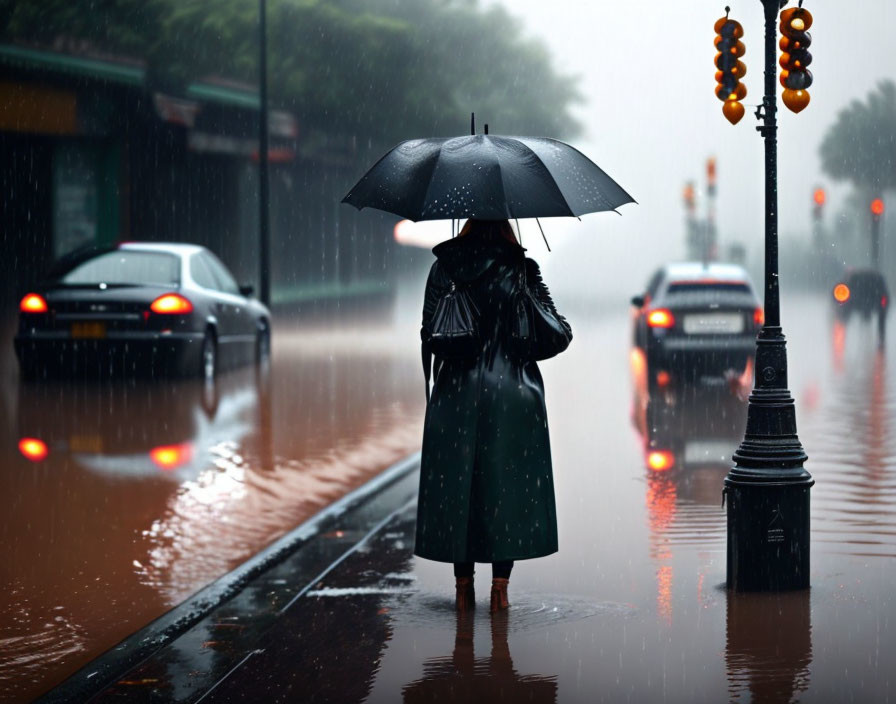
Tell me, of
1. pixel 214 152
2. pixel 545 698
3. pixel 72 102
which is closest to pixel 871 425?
pixel 545 698

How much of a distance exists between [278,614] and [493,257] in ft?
5.85

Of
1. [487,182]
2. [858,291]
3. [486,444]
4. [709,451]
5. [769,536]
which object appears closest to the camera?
[487,182]

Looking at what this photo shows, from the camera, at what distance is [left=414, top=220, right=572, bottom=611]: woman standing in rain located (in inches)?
263

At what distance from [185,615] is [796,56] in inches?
173

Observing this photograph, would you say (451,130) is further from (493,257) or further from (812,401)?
(493,257)

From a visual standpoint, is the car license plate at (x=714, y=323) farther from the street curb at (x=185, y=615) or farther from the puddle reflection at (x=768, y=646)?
the puddle reflection at (x=768, y=646)

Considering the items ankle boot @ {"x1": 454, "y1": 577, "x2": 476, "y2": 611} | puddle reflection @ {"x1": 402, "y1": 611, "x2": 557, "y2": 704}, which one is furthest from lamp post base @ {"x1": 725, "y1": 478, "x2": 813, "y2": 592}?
puddle reflection @ {"x1": 402, "y1": 611, "x2": 557, "y2": 704}

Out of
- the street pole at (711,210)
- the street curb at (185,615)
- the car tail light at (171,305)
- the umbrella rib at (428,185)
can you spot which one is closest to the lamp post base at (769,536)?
the umbrella rib at (428,185)

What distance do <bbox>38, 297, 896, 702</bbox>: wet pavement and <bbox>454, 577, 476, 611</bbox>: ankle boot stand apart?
1.9 inches

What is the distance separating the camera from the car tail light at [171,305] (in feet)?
55.3

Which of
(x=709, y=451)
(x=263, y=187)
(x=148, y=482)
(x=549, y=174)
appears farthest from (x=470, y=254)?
(x=263, y=187)

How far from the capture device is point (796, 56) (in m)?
8.68

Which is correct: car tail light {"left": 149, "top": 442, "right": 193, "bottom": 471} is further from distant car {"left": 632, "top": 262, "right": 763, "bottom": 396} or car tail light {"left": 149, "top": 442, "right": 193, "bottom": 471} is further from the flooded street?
distant car {"left": 632, "top": 262, "right": 763, "bottom": 396}

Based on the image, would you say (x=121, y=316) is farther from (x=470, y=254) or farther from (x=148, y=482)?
(x=470, y=254)
